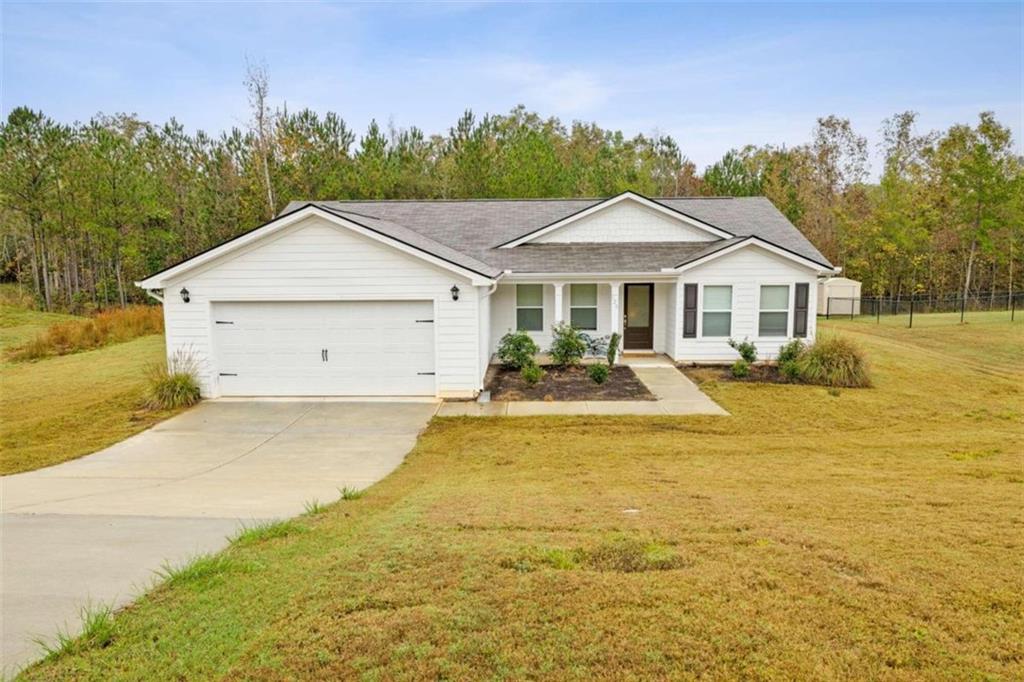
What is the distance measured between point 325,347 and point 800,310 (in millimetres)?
11922

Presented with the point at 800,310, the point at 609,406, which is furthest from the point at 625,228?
the point at 609,406

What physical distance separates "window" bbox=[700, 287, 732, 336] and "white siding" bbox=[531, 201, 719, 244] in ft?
8.43

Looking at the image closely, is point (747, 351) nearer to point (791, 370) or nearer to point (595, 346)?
point (791, 370)

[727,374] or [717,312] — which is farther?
[717,312]

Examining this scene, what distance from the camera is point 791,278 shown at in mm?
15953

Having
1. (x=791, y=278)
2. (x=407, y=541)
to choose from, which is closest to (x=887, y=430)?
(x=791, y=278)

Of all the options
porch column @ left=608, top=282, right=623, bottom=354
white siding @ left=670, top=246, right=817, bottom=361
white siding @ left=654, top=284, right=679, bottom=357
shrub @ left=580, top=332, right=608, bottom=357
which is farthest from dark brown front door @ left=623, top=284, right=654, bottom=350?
white siding @ left=670, top=246, right=817, bottom=361

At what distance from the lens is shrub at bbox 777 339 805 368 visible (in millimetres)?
15200

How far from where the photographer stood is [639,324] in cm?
1811

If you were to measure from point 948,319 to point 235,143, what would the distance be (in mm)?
38347

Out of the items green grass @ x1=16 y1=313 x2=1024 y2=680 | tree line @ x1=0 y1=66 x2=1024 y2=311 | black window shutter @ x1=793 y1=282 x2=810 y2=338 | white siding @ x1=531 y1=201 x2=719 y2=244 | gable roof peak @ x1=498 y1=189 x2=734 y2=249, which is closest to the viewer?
green grass @ x1=16 y1=313 x2=1024 y2=680

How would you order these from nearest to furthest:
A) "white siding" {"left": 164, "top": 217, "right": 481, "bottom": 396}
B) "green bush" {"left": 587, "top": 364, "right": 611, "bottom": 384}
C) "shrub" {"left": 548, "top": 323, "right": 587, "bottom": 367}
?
"white siding" {"left": 164, "top": 217, "right": 481, "bottom": 396} < "green bush" {"left": 587, "top": 364, "right": 611, "bottom": 384} < "shrub" {"left": 548, "top": 323, "right": 587, "bottom": 367}

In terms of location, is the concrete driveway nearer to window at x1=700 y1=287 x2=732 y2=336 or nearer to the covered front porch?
the covered front porch

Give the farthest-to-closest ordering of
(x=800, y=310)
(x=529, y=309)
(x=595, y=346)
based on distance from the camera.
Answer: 1. (x=529, y=309)
2. (x=595, y=346)
3. (x=800, y=310)
